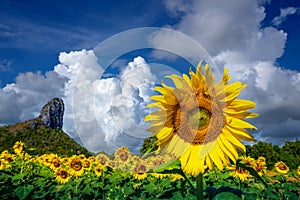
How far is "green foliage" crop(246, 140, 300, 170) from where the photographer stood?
13152 mm

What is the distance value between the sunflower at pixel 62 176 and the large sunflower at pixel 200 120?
6.58 meters

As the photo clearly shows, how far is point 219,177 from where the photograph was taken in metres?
9.03

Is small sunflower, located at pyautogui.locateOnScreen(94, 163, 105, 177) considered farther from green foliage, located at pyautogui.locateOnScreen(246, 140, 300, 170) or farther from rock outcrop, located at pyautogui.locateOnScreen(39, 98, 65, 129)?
rock outcrop, located at pyautogui.locateOnScreen(39, 98, 65, 129)

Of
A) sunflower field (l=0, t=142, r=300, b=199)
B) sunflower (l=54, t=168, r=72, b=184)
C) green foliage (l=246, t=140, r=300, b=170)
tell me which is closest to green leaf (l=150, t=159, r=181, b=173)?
sunflower field (l=0, t=142, r=300, b=199)

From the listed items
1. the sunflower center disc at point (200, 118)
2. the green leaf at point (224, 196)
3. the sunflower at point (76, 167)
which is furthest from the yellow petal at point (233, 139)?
the sunflower at point (76, 167)

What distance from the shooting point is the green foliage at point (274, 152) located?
13.2 m

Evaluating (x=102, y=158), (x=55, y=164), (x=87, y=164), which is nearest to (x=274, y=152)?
(x=87, y=164)

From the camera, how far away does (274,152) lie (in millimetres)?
13633

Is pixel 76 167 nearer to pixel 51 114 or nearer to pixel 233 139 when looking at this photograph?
pixel 233 139

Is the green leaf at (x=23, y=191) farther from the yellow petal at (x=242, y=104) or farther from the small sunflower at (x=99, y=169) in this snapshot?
the yellow petal at (x=242, y=104)

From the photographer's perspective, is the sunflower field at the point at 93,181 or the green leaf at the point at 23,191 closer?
the green leaf at the point at 23,191

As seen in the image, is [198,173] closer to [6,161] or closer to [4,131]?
[6,161]

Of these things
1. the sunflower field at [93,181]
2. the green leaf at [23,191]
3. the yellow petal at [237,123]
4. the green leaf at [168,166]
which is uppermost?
the sunflower field at [93,181]

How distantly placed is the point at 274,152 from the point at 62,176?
28.9ft
